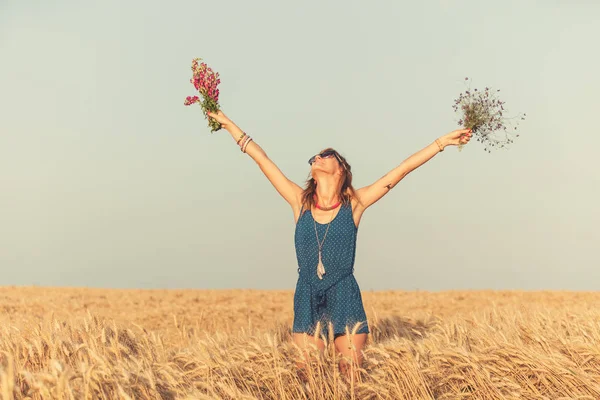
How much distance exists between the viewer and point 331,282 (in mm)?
5000

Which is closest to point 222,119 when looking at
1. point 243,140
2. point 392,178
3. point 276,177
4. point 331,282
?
point 243,140

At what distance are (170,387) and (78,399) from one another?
63cm

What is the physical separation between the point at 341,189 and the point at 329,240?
0.46 m

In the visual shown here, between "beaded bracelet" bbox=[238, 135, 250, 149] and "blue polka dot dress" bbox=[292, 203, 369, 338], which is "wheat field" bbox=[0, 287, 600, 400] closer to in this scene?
"blue polka dot dress" bbox=[292, 203, 369, 338]

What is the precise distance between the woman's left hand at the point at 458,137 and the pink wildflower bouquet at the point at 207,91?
2.04 meters

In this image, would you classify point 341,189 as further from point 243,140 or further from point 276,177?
point 243,140

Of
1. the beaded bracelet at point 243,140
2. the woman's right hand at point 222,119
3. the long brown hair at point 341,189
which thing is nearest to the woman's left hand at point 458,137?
the long brown hair at point 341,189

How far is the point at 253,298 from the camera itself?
17234mm

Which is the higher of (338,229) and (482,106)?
(482,106)

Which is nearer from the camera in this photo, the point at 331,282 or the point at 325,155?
the point at 331,282

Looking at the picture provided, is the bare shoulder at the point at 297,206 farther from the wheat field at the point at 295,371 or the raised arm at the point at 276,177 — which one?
the wheat field at the point at 295,371

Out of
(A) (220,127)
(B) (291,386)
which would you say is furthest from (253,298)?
(B) (291,386)

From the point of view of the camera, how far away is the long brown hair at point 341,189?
517cm

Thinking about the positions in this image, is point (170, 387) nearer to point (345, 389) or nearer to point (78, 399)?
point (78, 399)
